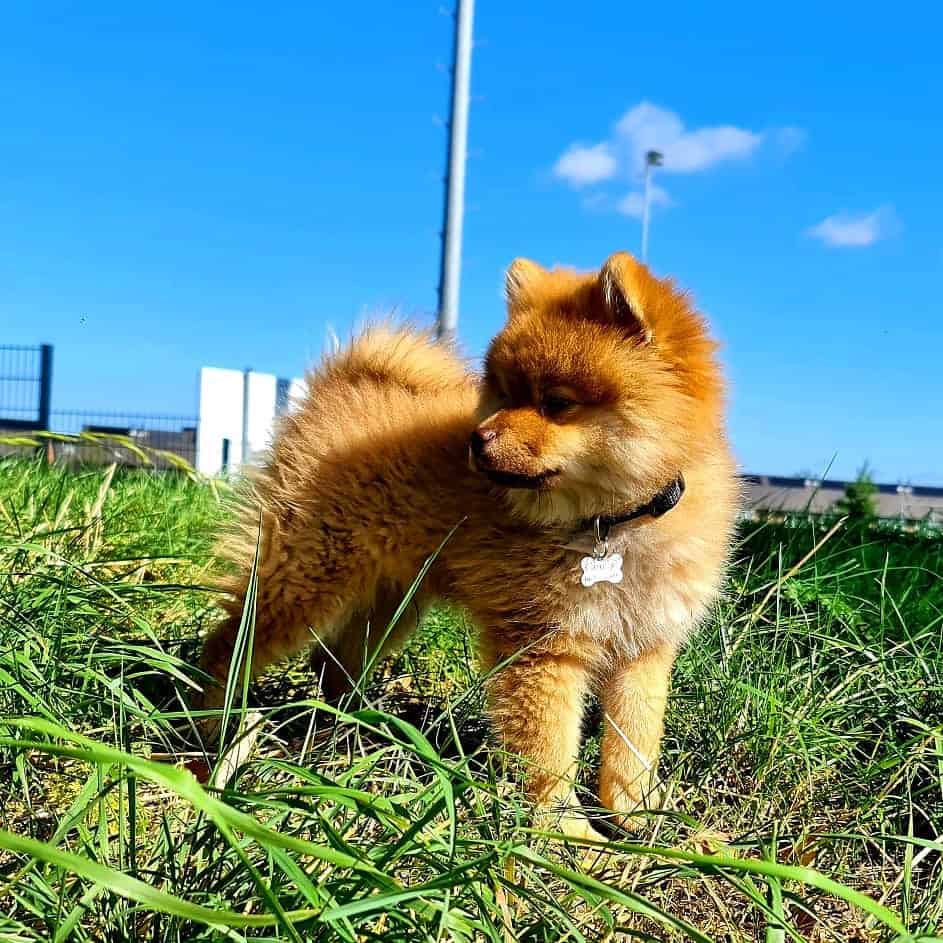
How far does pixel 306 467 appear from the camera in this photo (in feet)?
8.89

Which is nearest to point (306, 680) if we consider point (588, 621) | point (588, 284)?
point (588, 621)

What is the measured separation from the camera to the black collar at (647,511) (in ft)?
7.49

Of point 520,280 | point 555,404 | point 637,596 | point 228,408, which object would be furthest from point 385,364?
point 228,408

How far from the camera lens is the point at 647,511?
2.30 meters

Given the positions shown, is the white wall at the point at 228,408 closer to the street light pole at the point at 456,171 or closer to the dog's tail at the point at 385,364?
the street light pole at the point at 456,171

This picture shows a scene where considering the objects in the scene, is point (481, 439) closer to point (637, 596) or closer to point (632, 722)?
point (637, 596)

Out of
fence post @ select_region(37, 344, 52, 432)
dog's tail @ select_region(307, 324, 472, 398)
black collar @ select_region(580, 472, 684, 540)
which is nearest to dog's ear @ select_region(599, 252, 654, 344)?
black collar @ select_region(580, 472, 684, 540)

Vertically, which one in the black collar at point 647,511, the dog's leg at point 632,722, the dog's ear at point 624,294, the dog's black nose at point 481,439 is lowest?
the dog's leg at point 632,722

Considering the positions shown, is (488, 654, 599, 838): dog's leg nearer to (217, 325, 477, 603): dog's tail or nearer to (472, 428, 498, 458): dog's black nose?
(472, 428, 498, 458): dog's black nose

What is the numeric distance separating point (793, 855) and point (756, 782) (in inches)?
11.5

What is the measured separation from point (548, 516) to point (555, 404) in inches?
12.7

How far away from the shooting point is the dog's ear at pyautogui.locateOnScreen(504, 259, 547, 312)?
98.0 inches

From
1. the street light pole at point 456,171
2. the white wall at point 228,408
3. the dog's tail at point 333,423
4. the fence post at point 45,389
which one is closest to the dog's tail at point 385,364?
the dog's tail at point 333,423

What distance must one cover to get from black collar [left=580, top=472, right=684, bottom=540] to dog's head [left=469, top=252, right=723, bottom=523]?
2cm
